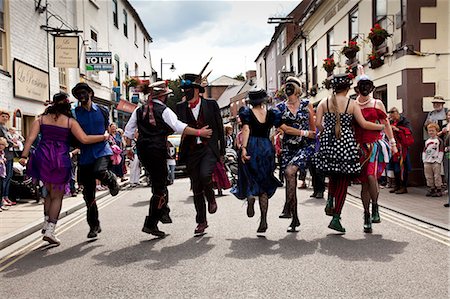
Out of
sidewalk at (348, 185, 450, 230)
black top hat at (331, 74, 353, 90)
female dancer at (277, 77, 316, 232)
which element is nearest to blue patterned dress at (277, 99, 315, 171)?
female dancer at (277, 77, 316, 232)

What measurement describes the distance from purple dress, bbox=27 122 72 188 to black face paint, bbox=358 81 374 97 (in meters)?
3.80

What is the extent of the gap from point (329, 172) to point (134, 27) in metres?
28.9

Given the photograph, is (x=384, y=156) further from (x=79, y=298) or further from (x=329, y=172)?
(x=79, y=298)

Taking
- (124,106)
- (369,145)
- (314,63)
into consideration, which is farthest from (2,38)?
(314,63)

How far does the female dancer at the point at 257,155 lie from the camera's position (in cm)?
629

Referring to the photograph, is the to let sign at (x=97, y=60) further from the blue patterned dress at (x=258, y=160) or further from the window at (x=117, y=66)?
the blue patterned dress at (x=258, y=160)

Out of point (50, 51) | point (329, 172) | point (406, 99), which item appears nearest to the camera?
point (329, 172)

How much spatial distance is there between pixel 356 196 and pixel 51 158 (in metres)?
6.69

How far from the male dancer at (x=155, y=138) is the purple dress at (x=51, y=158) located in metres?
0.81

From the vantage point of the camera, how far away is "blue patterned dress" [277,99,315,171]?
6.55 metres

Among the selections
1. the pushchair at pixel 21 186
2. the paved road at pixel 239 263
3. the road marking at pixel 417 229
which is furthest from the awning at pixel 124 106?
the road marking at pixel 417 229

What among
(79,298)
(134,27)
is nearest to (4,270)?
(79,298)

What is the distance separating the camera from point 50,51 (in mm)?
16344

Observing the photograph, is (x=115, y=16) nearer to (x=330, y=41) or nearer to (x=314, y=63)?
(x=314, y=63)
